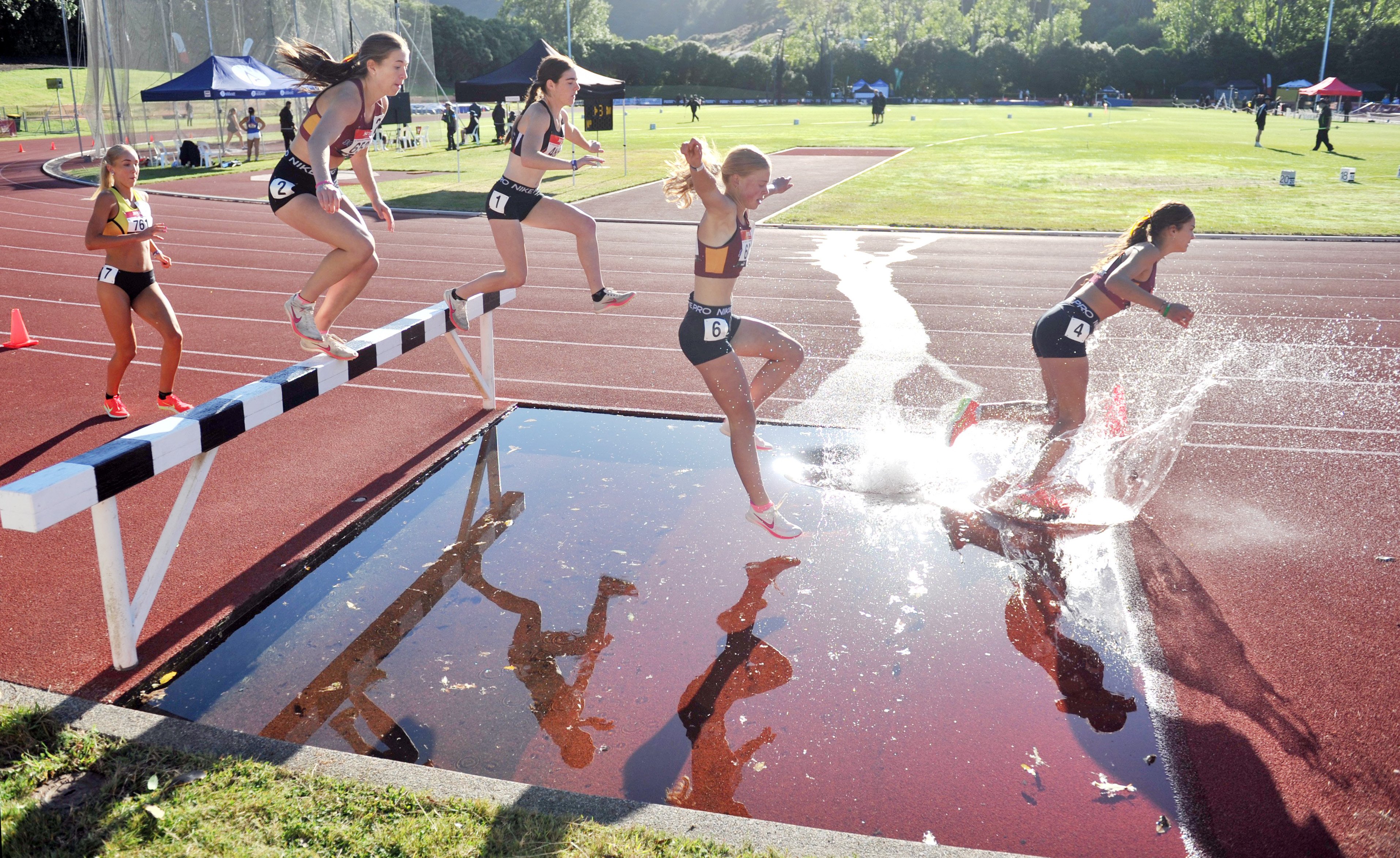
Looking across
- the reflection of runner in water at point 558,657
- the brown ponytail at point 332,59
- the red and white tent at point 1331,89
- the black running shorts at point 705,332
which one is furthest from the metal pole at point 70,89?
the red and white tent at point 1331,89

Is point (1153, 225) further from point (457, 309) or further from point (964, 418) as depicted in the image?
point (457, 309)

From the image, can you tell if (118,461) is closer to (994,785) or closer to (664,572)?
(664,572)

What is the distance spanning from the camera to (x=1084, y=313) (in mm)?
5488

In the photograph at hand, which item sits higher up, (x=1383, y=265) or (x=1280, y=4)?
(x=1280, y=4)

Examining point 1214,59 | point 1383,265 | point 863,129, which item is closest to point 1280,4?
point 1214,59

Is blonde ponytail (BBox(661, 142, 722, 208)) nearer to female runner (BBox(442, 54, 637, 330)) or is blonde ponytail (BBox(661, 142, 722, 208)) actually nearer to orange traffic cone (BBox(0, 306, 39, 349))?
female runner (BBox(442, 54, 637, 330))

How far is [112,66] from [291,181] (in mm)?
27458

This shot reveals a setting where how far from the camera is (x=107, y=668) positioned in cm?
388

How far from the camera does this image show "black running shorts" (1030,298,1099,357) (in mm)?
5469

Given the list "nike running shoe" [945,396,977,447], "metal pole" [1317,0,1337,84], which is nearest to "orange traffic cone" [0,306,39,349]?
"nike running shoe" [945,396,977,447]

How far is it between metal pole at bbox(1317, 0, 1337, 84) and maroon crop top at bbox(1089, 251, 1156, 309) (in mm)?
84608

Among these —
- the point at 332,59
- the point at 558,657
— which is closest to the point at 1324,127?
the point at 332,59

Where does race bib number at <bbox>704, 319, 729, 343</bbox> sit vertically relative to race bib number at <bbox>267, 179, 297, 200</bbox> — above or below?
below

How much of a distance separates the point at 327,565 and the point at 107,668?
3.88ft
